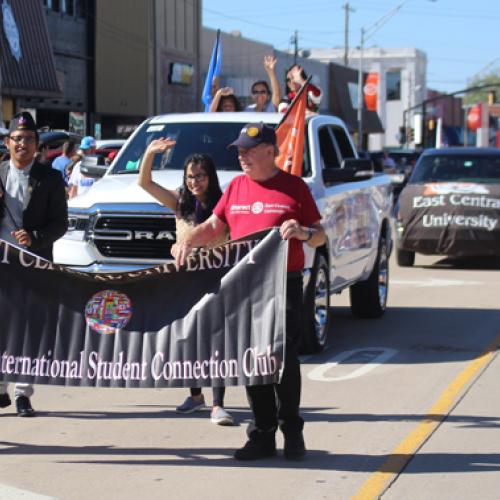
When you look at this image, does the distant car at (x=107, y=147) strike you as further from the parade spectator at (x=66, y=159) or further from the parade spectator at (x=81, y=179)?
the parade spectator at (x=81, y=179)

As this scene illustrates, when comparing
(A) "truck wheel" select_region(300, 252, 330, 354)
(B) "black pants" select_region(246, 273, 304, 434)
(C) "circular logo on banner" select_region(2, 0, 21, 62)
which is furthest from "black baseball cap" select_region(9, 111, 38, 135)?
(C) "circular logo on banner" select_region(2, 0, 21, 62)

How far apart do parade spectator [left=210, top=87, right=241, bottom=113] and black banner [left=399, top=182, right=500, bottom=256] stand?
7056 millimetres

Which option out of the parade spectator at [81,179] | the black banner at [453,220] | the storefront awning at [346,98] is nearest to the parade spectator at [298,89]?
the parade spectator at [81,179]

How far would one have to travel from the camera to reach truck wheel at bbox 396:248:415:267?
1909cm

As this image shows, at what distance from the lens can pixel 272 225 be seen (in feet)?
21.8

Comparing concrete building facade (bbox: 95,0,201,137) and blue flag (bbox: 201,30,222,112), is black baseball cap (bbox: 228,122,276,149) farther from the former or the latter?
concrete building facade (bbox: 95,0,201,137)

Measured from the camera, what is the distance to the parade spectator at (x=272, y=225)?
6.61 meters

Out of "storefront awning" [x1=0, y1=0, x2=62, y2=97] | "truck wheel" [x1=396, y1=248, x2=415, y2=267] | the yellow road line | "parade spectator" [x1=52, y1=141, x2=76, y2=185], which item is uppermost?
"storefront awning" [x1=0, y1=0, x2=62, y2=97]

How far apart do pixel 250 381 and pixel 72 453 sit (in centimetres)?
122

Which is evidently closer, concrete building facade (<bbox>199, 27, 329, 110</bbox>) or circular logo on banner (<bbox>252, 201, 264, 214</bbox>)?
circular logo on banner (<bbox>252, 201, 264, 214</bbox>)

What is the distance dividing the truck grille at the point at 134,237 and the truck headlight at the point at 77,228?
0.16 meters

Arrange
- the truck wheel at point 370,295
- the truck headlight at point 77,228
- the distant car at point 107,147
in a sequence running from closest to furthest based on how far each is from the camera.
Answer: the truck headlight at point 77,228
the truck wheel at point 370,295
the distant car at point 107,147

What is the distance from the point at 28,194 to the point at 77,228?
2257 millimetres

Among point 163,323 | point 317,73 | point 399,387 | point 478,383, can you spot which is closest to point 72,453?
point 163,323
